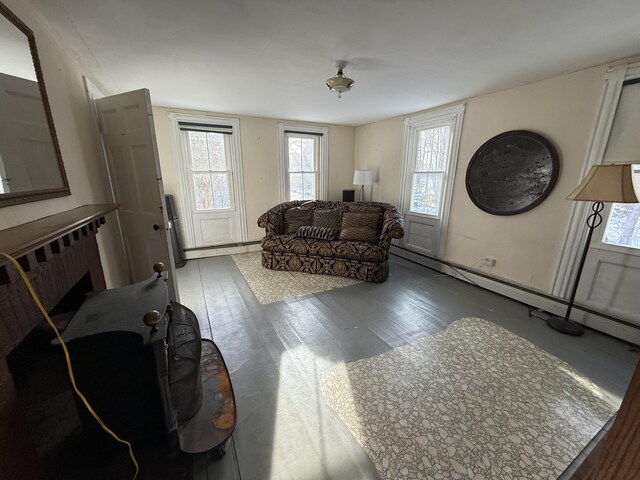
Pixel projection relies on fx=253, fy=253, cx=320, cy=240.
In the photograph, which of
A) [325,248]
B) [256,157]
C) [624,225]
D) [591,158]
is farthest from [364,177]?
[624,225]

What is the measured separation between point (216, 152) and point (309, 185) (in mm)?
1797

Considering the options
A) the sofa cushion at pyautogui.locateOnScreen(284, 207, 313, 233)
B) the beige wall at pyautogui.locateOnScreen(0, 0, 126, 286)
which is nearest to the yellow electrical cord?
the beige wall at pyautogui.locateOnScreen(0, 0, 126, 286)

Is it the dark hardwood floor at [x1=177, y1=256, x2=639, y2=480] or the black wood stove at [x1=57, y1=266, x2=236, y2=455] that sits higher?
the black wood stove at [x1=57, y1=266, x2=236, y2=455]

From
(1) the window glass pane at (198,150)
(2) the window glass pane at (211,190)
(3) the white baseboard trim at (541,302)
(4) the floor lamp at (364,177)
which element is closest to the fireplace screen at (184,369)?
(2) the window glass pane at (211,190)

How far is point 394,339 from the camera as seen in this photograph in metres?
2.29

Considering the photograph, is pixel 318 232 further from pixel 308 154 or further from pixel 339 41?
pixel 339 41

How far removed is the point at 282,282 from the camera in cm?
343

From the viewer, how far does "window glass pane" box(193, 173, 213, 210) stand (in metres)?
4.18

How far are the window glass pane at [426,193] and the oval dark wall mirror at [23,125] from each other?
4.06m

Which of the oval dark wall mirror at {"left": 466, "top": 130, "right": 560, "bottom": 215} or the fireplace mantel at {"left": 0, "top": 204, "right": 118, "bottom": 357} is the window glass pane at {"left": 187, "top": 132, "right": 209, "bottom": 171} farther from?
the oval dark wall mirror at {"left": 466, "top": 130, "right": 560, "bottom": 215}

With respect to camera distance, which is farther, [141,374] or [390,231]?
[390,231]

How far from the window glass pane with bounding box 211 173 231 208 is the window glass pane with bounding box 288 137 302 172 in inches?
48.0

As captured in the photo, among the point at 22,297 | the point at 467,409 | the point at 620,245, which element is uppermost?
the point at 22,297

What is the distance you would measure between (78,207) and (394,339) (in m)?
2.60
